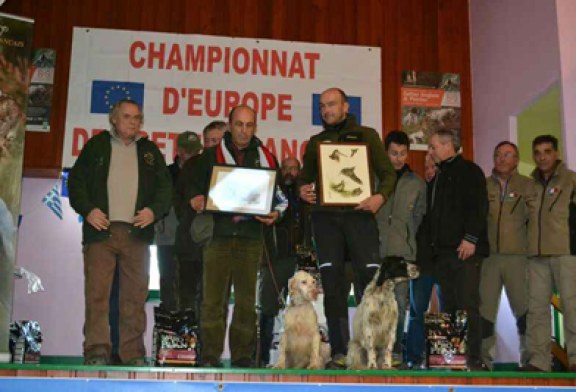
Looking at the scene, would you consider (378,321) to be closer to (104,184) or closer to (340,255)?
(340,255)

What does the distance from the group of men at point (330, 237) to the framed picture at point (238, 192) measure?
72 mm

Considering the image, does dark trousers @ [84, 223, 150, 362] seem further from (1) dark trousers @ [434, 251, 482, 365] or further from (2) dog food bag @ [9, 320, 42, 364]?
(1) dark trousers @ [434, 251, 482, 365]

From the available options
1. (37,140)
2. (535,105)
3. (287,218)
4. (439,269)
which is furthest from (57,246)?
(535,105)

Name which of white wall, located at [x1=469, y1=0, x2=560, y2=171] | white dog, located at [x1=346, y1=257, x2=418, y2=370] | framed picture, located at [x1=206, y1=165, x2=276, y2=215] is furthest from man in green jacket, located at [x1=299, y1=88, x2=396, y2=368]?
white wall, located at [x1=469, y1=0, x2=560, y2=171]

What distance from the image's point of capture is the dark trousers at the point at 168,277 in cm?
645

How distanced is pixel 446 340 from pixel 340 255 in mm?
967

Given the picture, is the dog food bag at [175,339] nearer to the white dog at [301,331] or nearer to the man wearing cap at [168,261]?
the white dog at [301,331]

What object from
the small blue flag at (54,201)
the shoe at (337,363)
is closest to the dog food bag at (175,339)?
the shoe at (337,363)

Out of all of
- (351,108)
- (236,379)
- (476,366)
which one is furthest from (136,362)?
(351,108)

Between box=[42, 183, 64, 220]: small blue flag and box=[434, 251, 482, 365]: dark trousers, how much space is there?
203 inches

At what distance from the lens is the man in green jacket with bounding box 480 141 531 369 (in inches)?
237

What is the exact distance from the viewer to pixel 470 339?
217 inches

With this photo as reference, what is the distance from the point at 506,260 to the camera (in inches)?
240

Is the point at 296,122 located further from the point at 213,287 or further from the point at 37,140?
the point at 213,287
